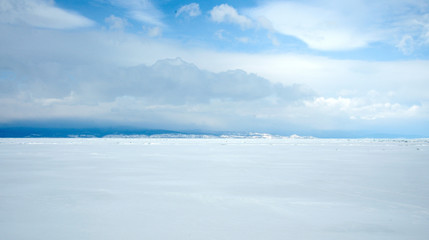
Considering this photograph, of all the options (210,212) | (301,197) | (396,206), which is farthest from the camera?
(301,197)

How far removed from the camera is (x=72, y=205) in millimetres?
8664

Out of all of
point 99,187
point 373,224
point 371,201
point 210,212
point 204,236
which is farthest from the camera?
point 99,187

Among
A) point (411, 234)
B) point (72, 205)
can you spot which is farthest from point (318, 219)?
point (72, 205)

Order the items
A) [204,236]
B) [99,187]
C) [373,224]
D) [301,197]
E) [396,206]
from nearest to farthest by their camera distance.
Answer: [204,236] < [373,224] < [396,206] < [301,197] < [99,187]

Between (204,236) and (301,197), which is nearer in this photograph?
(204,236)

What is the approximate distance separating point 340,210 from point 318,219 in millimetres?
1177

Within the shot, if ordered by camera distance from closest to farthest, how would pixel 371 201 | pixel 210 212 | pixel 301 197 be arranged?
1. pixel 210 212
2. pixel 371 201
3. pixel 301 197

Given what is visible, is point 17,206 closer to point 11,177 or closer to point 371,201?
point 11,177

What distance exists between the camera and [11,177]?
14.4 metres

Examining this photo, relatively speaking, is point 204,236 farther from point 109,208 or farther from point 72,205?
point 72,205

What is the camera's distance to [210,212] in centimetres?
801

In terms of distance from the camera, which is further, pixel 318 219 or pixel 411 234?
pixel 318 219

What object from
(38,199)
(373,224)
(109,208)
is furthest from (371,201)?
(38,199)

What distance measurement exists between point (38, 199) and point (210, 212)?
5.06 meters
